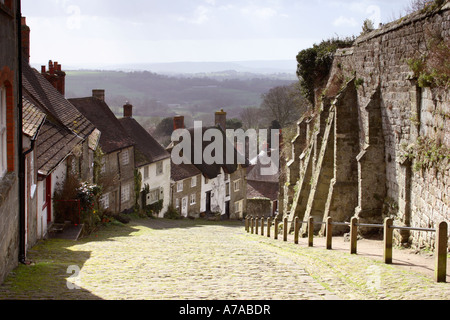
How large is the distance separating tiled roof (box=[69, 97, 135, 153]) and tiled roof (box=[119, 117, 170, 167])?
2.98 m

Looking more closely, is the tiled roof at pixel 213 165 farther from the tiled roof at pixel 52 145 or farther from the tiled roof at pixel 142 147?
the tiled roof at pixel 52 145

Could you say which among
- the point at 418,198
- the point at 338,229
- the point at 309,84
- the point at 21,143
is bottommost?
the point at 338,229

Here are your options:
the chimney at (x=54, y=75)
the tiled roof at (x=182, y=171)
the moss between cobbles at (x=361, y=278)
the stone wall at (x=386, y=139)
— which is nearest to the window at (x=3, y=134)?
the moss between cobbles at (x=361, y=278)

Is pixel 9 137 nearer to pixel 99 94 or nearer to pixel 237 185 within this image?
pixel 99 94

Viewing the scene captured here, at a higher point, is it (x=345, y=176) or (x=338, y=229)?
(x=345, y=176)

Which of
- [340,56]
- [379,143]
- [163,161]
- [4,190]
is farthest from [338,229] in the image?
[163,161]

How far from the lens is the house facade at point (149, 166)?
42.9 metres

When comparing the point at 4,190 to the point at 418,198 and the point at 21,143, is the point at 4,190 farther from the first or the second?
the point at 418,198

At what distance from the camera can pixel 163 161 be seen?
151 ft

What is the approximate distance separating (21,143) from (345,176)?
37.1 ft

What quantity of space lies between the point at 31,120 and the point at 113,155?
22.9m

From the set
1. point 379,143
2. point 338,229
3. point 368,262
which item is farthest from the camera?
point 338,229

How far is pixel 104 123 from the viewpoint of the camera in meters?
39.0
